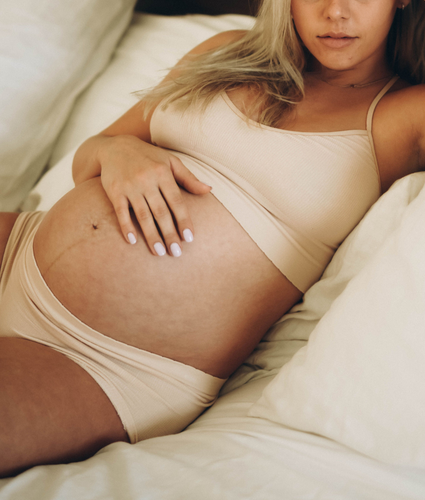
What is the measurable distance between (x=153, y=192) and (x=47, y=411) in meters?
0.41

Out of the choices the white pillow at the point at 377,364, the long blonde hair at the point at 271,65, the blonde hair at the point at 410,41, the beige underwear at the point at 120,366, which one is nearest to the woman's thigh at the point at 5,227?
the beige underwear at the point at 120,366

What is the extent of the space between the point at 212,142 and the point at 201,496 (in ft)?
2.02

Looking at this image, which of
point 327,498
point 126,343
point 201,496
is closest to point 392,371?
point 327,498

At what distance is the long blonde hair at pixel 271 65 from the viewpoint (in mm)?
883

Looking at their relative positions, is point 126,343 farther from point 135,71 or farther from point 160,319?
point 135,71

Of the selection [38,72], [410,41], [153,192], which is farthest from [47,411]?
[410,41]

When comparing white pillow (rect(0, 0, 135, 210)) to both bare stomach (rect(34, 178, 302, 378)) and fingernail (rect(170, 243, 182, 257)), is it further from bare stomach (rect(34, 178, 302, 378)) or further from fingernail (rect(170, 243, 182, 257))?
fingernail (rect(170, 243, 182, 257))

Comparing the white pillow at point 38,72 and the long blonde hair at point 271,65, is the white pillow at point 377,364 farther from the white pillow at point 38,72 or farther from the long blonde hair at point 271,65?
the white pillow at point 38,72

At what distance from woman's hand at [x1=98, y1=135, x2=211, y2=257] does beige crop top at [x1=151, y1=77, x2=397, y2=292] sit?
0.07 metres

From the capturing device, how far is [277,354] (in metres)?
0.85

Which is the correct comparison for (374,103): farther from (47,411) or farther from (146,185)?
(47,411)

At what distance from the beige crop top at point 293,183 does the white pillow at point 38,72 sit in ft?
1.92

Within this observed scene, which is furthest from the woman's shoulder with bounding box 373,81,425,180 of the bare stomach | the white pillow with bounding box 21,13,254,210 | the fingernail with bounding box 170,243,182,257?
the white pillow with bounding box 21,13,254,210

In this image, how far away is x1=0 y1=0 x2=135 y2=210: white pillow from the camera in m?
1.10
